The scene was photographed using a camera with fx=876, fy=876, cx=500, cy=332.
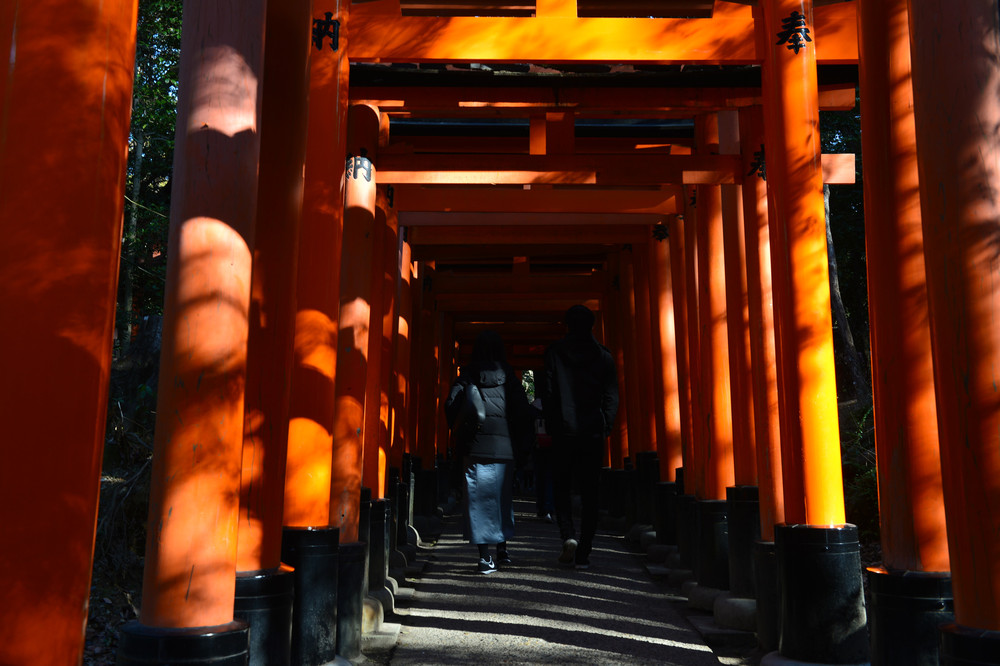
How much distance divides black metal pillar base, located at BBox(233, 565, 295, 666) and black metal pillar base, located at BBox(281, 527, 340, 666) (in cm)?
39

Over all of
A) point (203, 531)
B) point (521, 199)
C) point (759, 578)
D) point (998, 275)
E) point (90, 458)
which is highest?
point (521, 199)

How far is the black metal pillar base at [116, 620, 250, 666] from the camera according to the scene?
2.34 metres

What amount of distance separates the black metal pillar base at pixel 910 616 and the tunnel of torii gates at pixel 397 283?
1cm

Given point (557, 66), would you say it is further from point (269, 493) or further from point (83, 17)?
point (83, 17)

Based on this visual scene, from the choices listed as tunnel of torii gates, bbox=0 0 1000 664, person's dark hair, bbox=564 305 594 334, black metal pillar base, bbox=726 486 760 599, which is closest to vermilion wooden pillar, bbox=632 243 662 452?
tunnel of torii gates, bbox=0 0 1000 664

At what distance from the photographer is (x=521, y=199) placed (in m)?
7.58

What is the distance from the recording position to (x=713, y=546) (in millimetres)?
5801

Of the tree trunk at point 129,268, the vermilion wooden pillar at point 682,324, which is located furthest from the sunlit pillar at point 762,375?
the tree trunk at point 129,268

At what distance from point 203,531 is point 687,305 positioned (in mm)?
5494

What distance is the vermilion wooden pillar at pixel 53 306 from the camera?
178 cm

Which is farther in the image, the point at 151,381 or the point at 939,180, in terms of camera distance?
the point at 151,381

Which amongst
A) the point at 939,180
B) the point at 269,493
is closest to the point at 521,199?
the point at 269,493

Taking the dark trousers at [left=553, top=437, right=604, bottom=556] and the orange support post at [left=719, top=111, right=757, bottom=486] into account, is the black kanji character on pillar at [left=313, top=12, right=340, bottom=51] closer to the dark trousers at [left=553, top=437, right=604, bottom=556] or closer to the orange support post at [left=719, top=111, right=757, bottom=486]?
the orange support post at [left=719, top=111, right=757, bottom=486]

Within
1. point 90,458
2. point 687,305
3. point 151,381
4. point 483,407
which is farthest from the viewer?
point 151,381
